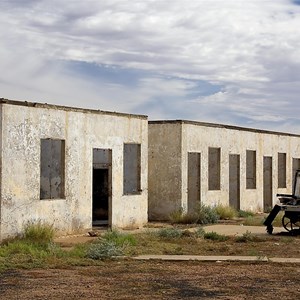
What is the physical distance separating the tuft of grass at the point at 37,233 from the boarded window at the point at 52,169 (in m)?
1.80

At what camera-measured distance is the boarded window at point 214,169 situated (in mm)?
31422

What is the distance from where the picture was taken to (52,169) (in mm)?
22266

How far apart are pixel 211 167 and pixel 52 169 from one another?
1114 cm

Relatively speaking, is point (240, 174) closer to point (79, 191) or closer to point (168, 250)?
point (79, 191)

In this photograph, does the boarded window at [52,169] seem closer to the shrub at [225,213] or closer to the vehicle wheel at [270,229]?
the vehicle wheel at [270,229]

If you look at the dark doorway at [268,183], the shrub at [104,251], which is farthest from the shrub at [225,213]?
the shrub at [104,251]

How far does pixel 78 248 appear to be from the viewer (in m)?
18.0

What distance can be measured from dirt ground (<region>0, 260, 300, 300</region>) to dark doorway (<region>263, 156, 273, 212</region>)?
67.8 feet

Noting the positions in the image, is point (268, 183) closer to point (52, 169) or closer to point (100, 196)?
point (100, 196)

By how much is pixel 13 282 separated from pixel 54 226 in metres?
8.11

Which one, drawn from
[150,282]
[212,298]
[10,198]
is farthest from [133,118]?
[212,298]

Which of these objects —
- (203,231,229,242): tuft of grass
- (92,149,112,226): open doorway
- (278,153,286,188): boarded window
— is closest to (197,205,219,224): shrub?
(92,149,112,226): open doorway

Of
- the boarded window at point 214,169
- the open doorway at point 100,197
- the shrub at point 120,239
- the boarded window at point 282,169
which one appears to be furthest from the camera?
the boarded window at point 282,169

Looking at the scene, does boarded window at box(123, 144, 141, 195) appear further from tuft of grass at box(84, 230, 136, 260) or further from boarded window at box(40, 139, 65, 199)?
tuft of grass at box(84, 230, 136, 260)
